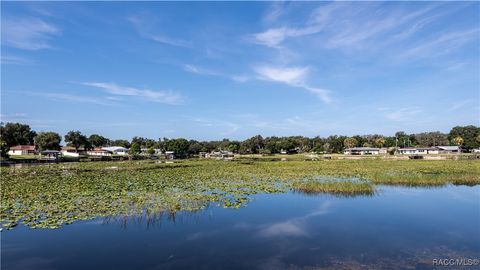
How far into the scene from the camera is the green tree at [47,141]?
3433 inches

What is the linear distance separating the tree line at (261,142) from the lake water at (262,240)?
85965 millimetres

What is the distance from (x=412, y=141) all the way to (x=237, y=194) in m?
130

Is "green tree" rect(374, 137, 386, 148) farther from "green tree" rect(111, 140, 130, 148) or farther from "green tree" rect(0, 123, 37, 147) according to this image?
"green tree" rect(0, 123, 37, 147)

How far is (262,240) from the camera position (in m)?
11.5

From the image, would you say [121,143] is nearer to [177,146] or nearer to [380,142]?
[177,146]

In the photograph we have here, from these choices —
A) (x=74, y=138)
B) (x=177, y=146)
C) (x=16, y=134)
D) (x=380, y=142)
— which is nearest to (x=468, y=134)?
(x=380, y=142)

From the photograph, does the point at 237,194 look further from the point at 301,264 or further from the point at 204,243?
the point at 301,264

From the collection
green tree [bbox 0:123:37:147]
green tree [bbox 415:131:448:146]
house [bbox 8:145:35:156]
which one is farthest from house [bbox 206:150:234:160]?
green tree [bbox 415:131:448:146]

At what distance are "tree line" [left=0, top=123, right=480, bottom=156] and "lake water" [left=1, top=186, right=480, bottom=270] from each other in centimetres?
8596

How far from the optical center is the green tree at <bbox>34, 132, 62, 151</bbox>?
8719 cm

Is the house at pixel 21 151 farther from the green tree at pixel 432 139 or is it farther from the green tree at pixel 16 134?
the green tree at pixel 432 139

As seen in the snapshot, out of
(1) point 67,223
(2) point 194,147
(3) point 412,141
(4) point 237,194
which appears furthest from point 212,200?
(3) point 412,141

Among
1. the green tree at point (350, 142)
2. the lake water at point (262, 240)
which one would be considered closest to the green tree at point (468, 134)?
the green tree at point (350, 142)

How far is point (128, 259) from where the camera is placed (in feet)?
31.5
